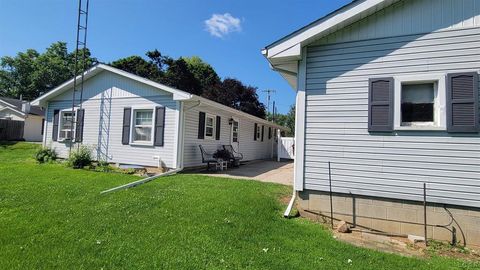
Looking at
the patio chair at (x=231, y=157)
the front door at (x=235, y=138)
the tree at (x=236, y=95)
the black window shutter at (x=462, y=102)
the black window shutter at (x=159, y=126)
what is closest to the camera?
the black window shutter at (x=462, y=102)

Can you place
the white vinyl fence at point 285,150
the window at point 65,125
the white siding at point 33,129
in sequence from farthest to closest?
the white siding at point 33,129
the white vinyl fence at point 285,150
the window at point 65,125

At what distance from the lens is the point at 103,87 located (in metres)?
11.8

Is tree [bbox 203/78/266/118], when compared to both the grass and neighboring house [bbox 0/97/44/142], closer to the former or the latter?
neighboring house [bbox 0/97/44/142]

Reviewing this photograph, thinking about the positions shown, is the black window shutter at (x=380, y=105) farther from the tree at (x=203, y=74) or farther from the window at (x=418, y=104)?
the tree at (x=203, y=74)

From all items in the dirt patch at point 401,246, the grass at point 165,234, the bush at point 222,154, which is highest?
the bush at point 222,154

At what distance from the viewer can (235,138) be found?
1472 centimetres

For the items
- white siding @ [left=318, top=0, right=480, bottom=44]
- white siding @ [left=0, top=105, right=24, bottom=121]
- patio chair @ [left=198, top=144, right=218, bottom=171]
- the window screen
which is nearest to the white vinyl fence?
patio chair @ [left=198, top=144, right=218, bottom=171]

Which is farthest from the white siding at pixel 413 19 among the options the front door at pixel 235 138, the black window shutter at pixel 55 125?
the black window shutter at pixel 55 125

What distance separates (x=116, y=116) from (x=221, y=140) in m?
4.45

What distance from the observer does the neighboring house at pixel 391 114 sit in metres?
4.71

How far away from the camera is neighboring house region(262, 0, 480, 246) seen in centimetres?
471

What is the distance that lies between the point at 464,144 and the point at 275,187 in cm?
432

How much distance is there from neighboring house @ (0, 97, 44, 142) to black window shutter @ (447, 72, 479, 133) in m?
27.8

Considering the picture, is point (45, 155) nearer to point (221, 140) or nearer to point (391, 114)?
point (221, 140)
